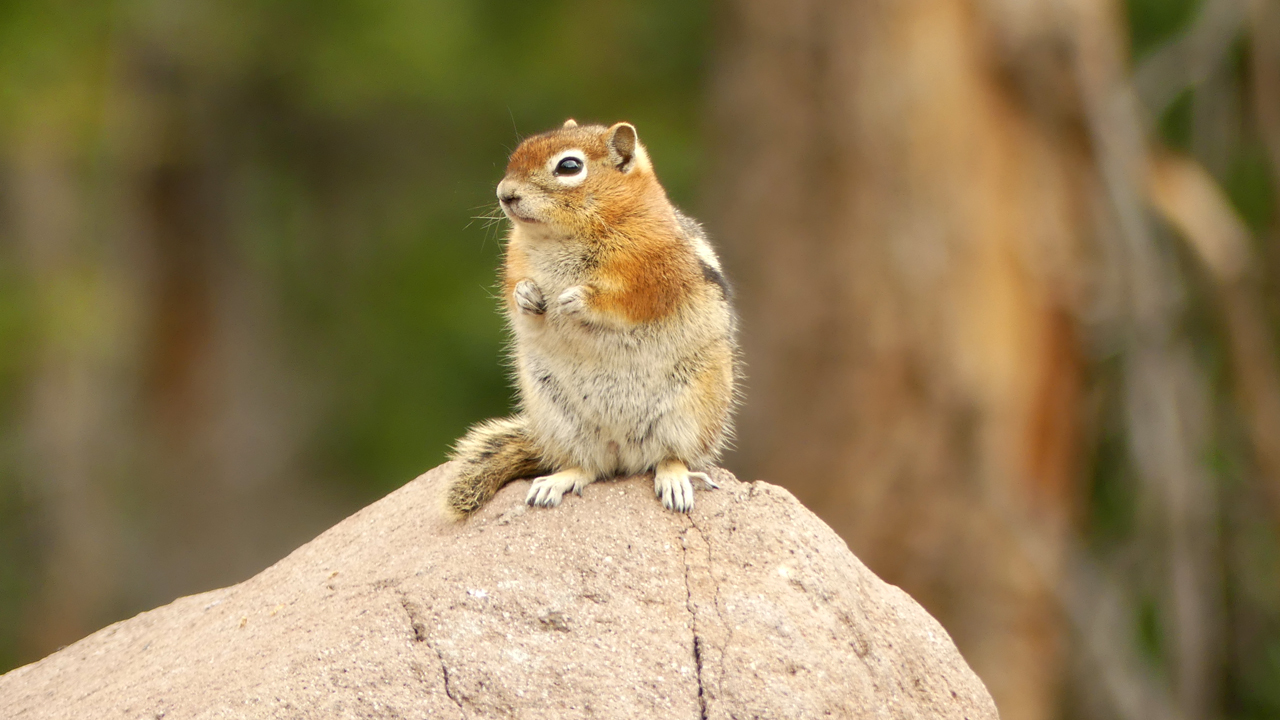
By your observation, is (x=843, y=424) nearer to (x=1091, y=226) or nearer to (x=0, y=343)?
(x=1091, y=226)

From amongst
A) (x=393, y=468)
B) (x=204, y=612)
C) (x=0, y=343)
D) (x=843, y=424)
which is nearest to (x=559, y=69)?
(x=393, y=468)

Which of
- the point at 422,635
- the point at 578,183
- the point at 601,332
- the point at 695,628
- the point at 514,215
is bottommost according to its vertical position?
the point at 422,635

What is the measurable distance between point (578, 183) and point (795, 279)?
17.9 ft

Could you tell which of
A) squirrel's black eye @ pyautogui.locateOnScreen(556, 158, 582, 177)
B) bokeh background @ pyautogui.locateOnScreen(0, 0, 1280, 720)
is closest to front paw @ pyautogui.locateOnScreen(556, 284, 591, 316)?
squirrel's black eye @ pyautogui.locateOnScreen(556, 158, 582, 177)

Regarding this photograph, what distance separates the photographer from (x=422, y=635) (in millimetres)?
4195

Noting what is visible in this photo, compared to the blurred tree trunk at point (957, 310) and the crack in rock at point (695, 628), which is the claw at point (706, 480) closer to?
the crack in rock at point (695, 628)

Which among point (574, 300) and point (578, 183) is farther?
point (578, 183)

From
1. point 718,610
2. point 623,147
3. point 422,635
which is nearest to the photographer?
point 422,635

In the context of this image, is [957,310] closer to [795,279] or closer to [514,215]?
[795,279]

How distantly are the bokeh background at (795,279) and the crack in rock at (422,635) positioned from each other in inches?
85.6

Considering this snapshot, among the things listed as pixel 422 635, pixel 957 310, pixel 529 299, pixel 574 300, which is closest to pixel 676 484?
pixel 574 300

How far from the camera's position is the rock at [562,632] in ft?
13.4

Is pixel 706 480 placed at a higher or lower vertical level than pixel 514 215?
lower

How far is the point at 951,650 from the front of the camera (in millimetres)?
4711
